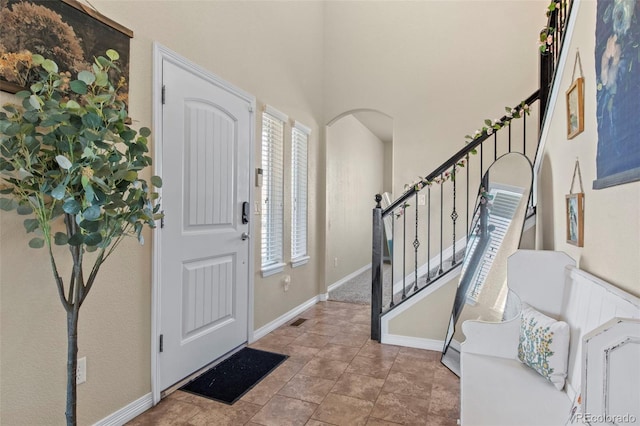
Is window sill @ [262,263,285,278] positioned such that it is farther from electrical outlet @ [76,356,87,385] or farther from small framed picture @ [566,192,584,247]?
small framed picture @ [566,192,584,247]

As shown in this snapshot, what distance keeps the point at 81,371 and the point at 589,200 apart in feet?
8.31

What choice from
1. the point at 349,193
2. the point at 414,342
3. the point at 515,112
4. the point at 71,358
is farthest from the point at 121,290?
the point at 349,193

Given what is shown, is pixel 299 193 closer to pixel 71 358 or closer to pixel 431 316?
pixel 431 316

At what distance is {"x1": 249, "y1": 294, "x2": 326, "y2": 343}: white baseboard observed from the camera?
323cm

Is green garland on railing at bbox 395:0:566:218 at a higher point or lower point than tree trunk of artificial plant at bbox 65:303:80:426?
higher

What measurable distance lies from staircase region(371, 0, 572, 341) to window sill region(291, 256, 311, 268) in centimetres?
99

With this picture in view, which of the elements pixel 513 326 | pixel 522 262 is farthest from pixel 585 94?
pixel 513 326

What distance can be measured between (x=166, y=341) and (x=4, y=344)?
2.93ft

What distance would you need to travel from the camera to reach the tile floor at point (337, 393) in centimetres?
200

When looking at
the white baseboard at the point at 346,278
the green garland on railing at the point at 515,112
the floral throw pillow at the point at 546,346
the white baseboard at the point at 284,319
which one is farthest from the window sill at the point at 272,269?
the floral throw pillow at the point at 546,346

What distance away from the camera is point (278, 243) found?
A: 11.9ft

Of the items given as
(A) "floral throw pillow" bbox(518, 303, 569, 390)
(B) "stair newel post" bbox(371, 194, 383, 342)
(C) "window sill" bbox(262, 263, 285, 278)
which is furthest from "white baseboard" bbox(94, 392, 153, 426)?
(A) "floral throw pillow" bbox(518, 303, 569, 390)

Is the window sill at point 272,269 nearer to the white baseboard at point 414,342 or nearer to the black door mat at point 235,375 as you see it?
the black door mat at point 235,375

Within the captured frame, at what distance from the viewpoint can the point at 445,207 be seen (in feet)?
13.1
